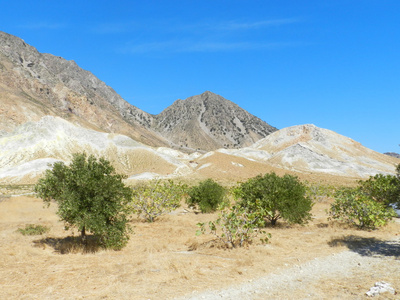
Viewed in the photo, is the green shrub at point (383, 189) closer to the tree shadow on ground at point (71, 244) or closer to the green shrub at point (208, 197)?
the green shrub at point (208, 197)

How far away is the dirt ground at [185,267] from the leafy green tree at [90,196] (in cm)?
136

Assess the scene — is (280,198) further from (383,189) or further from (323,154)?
(323,154)

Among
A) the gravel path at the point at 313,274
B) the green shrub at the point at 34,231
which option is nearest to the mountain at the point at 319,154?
the gravel path at the point at 313,274

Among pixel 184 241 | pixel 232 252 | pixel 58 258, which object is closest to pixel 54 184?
pixel 58 258

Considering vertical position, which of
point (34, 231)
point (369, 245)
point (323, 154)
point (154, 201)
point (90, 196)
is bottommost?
point (34, 231)

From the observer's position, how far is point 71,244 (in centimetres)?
1711

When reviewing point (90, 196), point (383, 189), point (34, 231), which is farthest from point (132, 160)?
point (90, 196)

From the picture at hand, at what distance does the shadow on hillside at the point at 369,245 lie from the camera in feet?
46.5

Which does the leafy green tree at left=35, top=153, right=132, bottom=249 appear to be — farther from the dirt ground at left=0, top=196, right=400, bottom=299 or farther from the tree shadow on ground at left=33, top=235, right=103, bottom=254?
the dirt ground at left=0, top=196, right=400, bottom=299

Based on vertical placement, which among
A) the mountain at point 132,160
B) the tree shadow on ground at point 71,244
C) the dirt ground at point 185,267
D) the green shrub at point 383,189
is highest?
the mountain at point 132,160

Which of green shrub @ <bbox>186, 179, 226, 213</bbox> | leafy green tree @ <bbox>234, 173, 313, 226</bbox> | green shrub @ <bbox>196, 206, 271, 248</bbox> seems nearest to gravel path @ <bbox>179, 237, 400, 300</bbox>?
green shrub @ <bbox>196, 206, 271, 248</bbox>

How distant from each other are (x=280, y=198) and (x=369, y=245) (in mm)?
6939

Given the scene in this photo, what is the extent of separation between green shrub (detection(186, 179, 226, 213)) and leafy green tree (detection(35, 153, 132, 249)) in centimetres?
1542

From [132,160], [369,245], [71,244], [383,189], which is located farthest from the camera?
[132,160]
